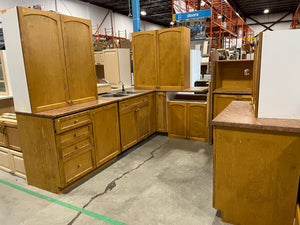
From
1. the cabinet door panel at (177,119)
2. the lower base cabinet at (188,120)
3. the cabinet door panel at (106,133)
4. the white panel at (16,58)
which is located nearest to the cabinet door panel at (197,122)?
the lower base cabinet at (188,120)

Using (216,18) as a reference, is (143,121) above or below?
below

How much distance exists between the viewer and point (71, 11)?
9773mm

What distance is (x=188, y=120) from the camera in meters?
4.10

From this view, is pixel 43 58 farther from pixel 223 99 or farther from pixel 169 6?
pixel 169 6

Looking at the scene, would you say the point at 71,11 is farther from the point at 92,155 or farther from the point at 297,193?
the point at 297,193

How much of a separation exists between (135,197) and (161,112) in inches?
87.2

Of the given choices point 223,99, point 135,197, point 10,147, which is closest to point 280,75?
point 135,197

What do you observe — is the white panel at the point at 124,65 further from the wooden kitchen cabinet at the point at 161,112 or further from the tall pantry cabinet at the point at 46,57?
the tall pantry cabinet at the point at 46,57

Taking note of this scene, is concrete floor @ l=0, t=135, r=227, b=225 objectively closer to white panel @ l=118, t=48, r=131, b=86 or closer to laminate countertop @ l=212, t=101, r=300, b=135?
laminate countertop @ l=212, t=101, r=300, b=135

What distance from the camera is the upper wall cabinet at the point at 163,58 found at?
13.5ft

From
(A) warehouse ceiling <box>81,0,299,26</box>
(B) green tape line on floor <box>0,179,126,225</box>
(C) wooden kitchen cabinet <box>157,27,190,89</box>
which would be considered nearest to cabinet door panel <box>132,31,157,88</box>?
(C) wooden kitchen cabinet <box>157,27,190,89</box>

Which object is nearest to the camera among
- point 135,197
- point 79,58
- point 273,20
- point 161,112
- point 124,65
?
point 135,197

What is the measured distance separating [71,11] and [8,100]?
766cm

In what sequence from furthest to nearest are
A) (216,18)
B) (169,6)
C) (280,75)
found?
(169,6), (216,18), (280,75)
